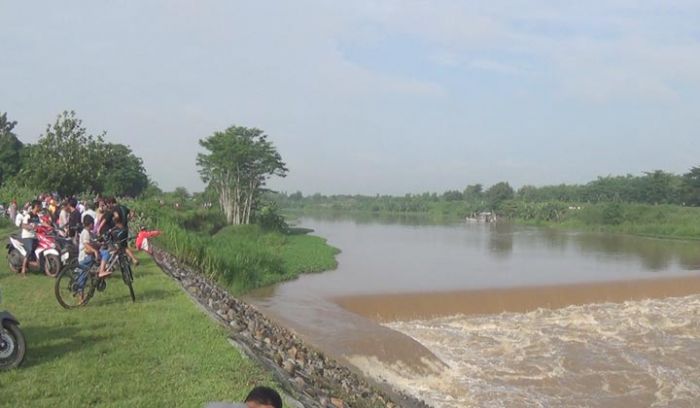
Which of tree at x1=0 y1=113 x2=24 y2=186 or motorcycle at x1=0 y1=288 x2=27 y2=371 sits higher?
tree at x1=0 y1=113 x2=24 y2=186

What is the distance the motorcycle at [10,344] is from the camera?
5250 millimetres

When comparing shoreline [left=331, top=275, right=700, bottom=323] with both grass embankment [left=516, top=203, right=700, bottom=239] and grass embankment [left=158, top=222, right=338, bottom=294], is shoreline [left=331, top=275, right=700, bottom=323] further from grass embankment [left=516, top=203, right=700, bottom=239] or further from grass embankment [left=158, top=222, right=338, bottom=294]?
grass embankment [left=516, top=203, right=700, bottom=239]

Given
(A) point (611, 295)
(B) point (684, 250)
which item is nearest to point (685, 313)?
(A) point (611, 295)

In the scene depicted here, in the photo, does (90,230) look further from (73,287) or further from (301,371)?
(301,371)

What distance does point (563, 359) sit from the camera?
1159cm

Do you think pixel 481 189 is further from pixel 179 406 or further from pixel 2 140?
pixel 179 406

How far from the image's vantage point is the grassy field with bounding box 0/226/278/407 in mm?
4770

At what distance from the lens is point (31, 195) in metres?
26.1

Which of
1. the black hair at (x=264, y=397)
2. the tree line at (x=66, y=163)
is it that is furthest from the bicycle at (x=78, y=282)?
the tree line at (x=66, y=163)

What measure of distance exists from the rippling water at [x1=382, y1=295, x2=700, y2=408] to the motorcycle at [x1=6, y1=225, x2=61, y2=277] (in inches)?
227

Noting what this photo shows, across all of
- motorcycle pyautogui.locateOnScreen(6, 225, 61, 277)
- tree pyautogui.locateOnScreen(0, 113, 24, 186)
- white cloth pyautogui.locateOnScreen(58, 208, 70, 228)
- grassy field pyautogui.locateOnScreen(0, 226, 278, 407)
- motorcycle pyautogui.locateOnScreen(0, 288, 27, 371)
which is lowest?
grassy field pyautogui.locateOnScreen(0, 226, 278, 407)

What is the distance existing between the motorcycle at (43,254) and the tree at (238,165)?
27555 mm

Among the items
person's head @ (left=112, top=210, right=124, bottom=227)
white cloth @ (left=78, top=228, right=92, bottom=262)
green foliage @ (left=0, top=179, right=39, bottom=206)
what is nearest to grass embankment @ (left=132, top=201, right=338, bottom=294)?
green foliage @ (left=0, top=179, right=39, bottom=206)

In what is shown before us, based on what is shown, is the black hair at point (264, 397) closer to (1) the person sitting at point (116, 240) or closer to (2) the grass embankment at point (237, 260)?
(1) the person sitting at point (116, 240)
